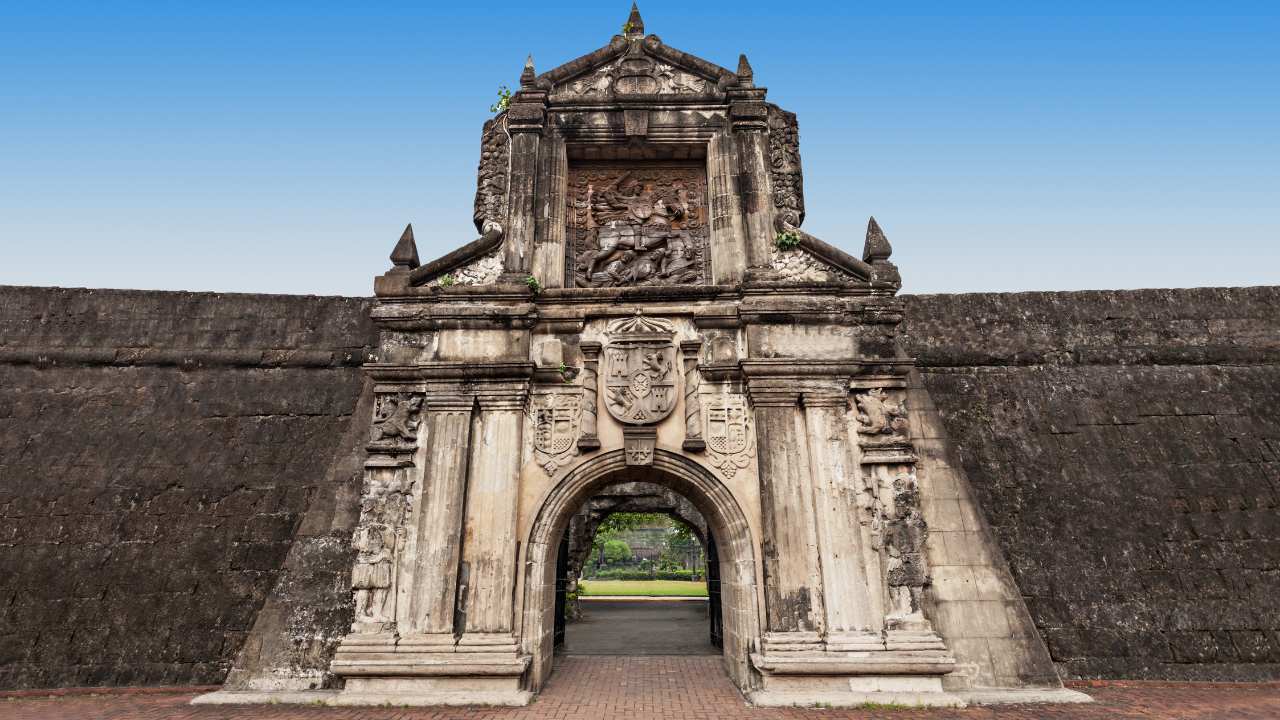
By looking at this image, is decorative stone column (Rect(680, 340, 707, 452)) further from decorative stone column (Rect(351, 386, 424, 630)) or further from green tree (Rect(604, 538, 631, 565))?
green tree (Rect(604, 538, 631, 565))

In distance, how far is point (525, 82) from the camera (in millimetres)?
10195

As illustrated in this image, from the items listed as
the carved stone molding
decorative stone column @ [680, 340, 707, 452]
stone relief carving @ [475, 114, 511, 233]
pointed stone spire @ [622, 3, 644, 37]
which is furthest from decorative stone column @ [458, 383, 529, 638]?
pointed stone spire @ [622, 3, 644, 37]

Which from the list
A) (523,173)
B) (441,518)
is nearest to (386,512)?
(441,518)

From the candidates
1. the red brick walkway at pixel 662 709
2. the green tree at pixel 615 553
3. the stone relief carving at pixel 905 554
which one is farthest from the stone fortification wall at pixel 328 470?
the green tree at pixel 615 553

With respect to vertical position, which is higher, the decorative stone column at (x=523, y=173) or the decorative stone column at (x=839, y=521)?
the decorative stone column at (x=523, y=173)

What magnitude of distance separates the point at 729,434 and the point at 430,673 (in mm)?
4573

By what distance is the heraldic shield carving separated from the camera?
8.61 metres

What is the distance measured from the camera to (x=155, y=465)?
31.9 ft

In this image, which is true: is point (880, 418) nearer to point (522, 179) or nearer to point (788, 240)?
point (788, 240)

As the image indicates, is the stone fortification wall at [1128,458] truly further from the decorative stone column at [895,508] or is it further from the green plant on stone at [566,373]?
the green plant on stone at [566,373]

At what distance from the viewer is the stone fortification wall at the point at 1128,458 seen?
329 inches

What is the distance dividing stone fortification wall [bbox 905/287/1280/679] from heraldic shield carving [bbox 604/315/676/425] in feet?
15.8

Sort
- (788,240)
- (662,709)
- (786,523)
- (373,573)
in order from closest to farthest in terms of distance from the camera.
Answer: (662,709)
(373,573)
(786,523)
(788,240)

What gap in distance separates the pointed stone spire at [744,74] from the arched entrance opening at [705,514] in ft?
19.4
